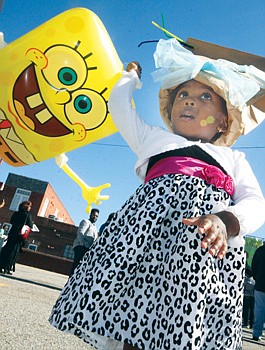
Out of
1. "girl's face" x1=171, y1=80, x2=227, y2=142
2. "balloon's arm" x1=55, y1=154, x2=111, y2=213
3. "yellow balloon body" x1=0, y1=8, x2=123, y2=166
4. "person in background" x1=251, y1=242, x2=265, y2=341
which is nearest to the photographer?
"girl's face" x1=171, y1=80, x2=227, y2=142

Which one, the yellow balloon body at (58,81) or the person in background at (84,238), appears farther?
the person in background at (84,238)

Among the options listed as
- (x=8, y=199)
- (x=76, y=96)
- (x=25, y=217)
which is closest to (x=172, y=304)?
(x=76, y=96)

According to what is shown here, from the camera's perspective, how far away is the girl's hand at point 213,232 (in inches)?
40.0

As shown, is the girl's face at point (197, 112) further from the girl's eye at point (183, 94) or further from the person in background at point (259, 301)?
the person in background at point (259, 301)

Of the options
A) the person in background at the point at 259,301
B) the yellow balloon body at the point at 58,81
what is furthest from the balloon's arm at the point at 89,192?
the person in background at the point at 259,301

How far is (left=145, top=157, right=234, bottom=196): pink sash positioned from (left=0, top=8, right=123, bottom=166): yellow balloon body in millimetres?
1205

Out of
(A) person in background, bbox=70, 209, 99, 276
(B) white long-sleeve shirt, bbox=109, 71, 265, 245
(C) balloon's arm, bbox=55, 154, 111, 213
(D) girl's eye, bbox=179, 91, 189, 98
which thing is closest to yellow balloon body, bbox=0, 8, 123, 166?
(C) balloon's arm, bbox=55, 154, 111, 213

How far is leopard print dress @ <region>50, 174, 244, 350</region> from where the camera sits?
1075 mm

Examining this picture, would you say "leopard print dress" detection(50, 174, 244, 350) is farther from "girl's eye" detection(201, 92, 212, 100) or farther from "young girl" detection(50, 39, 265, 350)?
"girl's eye" detection(201, 92, 212, 100)

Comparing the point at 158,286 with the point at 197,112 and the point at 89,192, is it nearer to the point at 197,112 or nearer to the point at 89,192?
the point at 197,112

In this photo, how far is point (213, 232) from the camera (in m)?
1.04

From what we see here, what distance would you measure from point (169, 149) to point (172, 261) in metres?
0.43

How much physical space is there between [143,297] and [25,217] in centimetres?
469

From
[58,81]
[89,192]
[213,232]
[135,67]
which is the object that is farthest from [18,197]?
[213,232]
